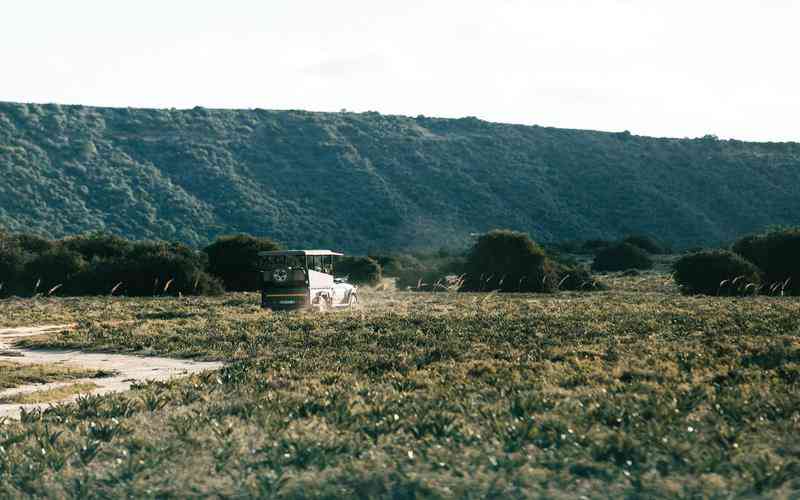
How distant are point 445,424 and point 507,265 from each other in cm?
3712

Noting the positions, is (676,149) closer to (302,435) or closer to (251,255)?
(251,255)

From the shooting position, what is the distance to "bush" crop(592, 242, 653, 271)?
6297cm

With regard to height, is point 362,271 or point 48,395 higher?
point 48,395

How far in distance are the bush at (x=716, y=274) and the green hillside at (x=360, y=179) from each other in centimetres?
4219

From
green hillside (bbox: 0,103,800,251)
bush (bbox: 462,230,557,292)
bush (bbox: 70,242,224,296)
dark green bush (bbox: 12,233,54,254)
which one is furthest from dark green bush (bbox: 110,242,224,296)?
green hillside (bbox: 0,103,800,251)

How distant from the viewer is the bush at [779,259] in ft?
137

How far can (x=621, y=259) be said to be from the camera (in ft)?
208

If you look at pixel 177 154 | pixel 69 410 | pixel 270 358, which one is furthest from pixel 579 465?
pixel 177 154

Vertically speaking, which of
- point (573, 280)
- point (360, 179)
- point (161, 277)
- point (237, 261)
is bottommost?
point (161, 277)

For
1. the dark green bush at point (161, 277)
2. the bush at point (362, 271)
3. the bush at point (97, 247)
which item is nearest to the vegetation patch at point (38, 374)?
the dark green bush at point (161, 277)

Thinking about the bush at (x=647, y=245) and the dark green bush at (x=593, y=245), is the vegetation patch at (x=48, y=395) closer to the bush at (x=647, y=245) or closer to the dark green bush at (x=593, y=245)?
the bush at (x=647, y=245)

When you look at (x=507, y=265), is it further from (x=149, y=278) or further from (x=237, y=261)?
(x=149, y=278)

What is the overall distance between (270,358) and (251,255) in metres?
32.2

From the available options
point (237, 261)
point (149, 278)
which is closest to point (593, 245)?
point (237, 261)
